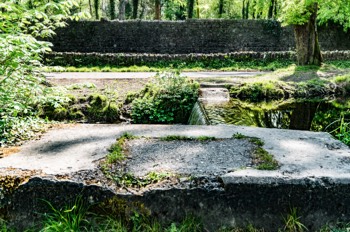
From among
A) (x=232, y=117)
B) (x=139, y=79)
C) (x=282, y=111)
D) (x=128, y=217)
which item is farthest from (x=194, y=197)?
(x=139, y=79)

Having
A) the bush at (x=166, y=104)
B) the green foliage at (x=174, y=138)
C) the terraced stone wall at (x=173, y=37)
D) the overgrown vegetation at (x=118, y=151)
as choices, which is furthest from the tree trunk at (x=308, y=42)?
the overgrown vegetation at (x=118, y=151)

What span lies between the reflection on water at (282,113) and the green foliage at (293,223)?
2.74 m

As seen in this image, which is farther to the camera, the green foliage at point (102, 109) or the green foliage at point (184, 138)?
the green foliage at point (102, 109)

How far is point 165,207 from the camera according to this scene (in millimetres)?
2736

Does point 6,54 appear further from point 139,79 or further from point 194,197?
point 139,79

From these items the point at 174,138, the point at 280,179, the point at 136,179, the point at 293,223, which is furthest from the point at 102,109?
the point at 293,223

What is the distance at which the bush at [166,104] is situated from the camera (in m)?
7.91

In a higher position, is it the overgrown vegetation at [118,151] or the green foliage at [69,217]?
the overgrown vegetation at [118,151]

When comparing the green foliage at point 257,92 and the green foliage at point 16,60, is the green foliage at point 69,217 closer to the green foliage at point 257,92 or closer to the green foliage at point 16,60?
the green foliage at point 16,60

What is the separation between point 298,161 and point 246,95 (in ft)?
18.1

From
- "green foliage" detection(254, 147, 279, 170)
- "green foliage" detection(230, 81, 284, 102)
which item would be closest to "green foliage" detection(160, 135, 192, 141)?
"green foliage" detection(254, 147, 279, 170)

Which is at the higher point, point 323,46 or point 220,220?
point 323,46

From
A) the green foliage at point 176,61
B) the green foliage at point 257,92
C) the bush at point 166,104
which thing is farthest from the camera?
the green foliage at point 176,61

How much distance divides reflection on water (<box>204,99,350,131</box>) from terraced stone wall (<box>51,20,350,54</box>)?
10.9 m
